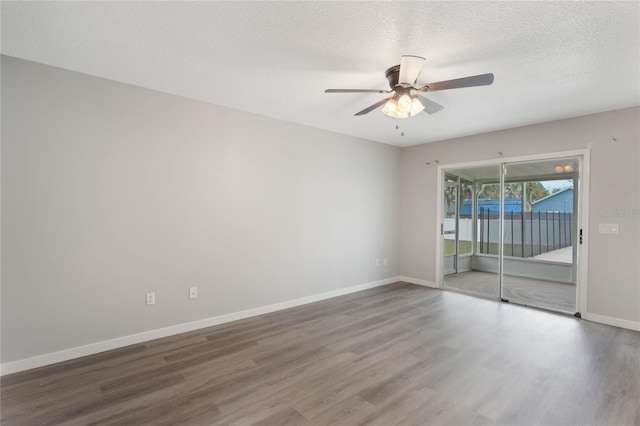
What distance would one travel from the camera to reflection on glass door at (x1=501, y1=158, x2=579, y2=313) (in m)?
4.25

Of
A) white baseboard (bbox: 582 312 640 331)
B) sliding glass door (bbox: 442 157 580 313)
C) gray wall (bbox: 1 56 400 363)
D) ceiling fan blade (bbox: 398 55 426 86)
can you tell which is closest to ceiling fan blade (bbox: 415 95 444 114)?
ceiling fan blade (bbox: 398 55 426 86)

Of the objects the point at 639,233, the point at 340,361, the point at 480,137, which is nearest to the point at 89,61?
the point at 340,361

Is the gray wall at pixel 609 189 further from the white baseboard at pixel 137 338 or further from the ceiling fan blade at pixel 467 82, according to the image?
the white baseboard at pixel 137 338

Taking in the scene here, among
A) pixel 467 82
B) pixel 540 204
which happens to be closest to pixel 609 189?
pixel 540 204

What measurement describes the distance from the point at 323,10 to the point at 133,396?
2949 mm

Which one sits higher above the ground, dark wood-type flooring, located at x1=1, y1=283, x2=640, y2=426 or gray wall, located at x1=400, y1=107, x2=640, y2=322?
gray wall, located at x1=400, y1=107, x2=640, y2=322

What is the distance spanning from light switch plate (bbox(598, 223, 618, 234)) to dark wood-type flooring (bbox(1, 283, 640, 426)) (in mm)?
1126

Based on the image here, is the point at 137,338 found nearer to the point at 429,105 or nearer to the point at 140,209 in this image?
the point at 140,209

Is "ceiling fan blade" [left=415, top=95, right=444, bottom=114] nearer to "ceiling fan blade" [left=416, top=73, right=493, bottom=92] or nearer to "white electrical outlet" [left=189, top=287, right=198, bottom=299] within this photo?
"ceiling fan blade" [left=416, top=73, right=493, bottom=92]

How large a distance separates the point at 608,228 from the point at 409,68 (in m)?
3.40

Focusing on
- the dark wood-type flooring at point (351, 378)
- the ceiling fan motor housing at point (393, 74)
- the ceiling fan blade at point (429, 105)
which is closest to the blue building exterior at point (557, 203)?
the dark wood-type flooring at point (351, 378)

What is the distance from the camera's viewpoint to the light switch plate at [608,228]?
11.7 feet

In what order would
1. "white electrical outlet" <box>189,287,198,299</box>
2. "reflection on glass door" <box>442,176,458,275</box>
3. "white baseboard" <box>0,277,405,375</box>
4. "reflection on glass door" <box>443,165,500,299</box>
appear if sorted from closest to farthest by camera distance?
1. "white baseboard" <box>0,277,405,375</box>
2. "white electrical outlet" <box>189,287,198,299</box>
3. "reflection on glass door" <box>443,165,500,299</box>
4. "reflection on glass door" <box>442,176,458,275</box>

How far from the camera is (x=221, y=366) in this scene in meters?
2.57
